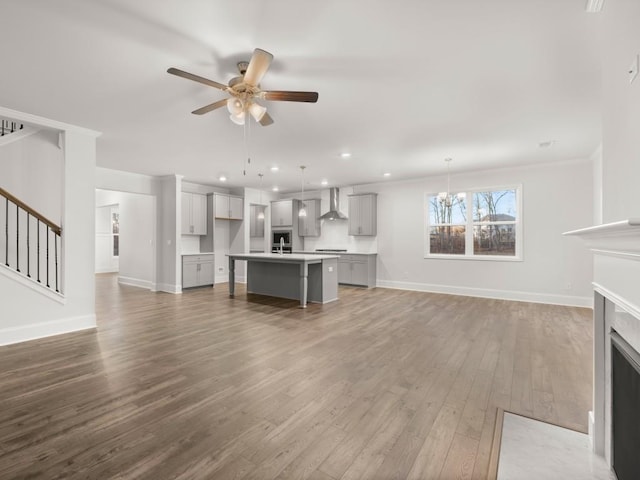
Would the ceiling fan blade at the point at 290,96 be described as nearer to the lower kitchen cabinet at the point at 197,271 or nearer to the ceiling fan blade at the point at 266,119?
the ceiling fan blade at the point at 266,119

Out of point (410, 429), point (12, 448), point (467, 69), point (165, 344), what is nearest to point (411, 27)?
point (467, 69)

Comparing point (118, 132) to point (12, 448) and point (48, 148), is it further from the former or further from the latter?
point (12, 448)

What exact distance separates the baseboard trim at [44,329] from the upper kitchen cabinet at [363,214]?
574 cm

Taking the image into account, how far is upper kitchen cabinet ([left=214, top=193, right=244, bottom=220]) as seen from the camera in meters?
7.98

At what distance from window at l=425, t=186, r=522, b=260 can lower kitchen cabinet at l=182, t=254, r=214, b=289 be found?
536cm

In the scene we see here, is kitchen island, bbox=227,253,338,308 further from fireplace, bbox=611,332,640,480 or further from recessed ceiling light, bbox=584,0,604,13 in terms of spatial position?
recessed ceiling light, bbox=584,0,604,13

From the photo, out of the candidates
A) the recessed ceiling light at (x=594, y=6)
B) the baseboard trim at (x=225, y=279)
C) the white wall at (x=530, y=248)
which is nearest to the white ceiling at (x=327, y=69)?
the recessed ceiling light at (x=594, y=6)

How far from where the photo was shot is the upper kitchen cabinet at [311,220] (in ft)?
28.3

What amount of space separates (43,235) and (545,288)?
336 inches

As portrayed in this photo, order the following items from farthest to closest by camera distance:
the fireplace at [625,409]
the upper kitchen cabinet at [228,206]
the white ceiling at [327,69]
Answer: the upper kitchen cabinet at [228,206] < the white ceiling at [327,69] < the fireplace at [625,409]

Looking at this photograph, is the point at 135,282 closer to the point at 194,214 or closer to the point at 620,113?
the point at 194,214

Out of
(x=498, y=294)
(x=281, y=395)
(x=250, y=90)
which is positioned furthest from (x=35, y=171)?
(x=498, y=294)

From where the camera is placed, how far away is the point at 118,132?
4.20 metres

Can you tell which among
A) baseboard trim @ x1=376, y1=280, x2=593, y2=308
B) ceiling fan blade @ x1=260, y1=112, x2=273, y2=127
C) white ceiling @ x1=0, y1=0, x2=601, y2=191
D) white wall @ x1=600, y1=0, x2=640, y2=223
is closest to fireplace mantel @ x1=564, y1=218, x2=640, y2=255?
white wall @ x1=600, y1=0, x2=640, y2=223
